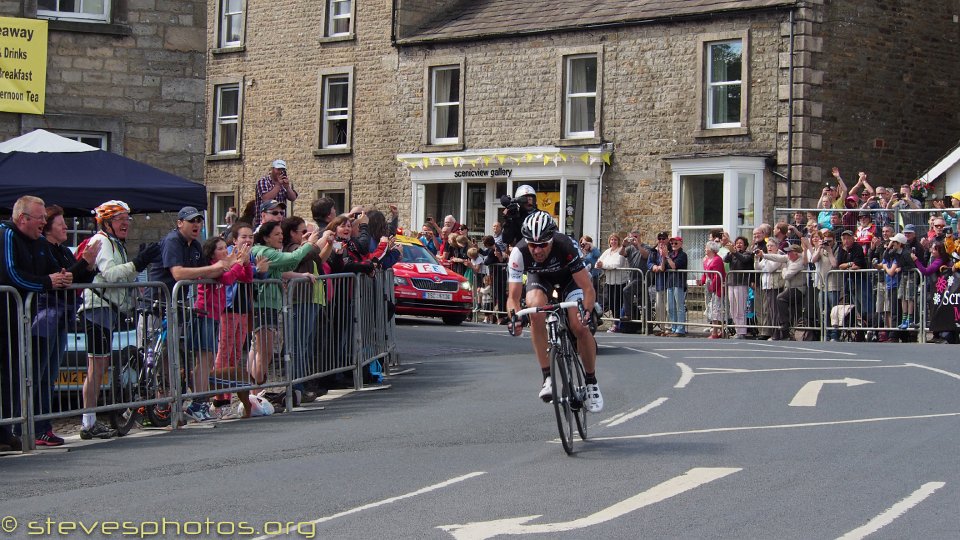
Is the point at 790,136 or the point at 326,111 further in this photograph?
the point at 326,111

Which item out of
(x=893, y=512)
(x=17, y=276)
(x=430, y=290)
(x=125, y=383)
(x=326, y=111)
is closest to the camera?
(x=893, y=512)

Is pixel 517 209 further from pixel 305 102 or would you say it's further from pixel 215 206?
pixel 215 206

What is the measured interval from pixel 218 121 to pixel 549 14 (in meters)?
12.6

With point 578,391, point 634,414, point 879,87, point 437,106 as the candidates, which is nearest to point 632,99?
point 879,87

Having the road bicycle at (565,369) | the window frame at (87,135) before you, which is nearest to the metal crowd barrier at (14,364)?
the road bicycle at (565,369)

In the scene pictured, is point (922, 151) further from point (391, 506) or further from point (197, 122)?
point (391, 506)

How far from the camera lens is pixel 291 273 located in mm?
14211

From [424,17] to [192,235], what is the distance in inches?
1061

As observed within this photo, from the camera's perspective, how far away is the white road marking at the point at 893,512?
765 cm

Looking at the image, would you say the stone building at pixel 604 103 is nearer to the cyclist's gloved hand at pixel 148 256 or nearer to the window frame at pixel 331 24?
the window frame at pixel 331 24

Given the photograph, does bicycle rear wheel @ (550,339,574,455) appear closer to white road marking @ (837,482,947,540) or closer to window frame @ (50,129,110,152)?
white road marking @ (837,482,947,540)

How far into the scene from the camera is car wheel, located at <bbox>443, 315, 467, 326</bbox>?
27953 mm

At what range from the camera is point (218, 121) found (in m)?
43.7

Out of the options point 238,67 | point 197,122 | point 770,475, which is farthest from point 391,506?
point 238,67
